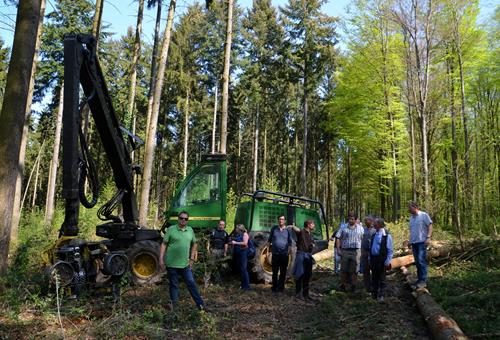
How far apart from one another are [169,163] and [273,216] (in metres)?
27.9

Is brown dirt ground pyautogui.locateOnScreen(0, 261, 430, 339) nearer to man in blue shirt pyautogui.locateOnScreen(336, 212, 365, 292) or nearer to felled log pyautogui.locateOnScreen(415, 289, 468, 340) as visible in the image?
felled log pyautogui.locateOnScreen(415, 289, 468, 340)

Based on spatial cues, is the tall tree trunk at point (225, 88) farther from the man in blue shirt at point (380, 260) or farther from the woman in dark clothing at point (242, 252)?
the man in blue shirt at point (380, 260)

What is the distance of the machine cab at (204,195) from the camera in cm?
1056

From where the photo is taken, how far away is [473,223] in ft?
55.9

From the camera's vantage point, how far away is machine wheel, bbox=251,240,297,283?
10.4 m

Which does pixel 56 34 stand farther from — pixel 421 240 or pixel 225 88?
pixel 421 240

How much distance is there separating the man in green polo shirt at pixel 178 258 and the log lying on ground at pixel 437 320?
366 cm

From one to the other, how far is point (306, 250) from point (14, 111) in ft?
21.3

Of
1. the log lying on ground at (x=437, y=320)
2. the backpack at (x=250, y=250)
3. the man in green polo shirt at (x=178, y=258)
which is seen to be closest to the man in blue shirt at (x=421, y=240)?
the log lying on ground at (x=437, y=320)

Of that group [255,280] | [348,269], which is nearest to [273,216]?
[255,280]

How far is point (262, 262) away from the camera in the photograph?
35.0ft

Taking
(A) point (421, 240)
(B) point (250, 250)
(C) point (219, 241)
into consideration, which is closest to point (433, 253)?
(A) point (421, 240)

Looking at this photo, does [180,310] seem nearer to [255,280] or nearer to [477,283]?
[255,280]

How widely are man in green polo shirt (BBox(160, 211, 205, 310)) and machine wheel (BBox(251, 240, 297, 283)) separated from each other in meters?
3.19
